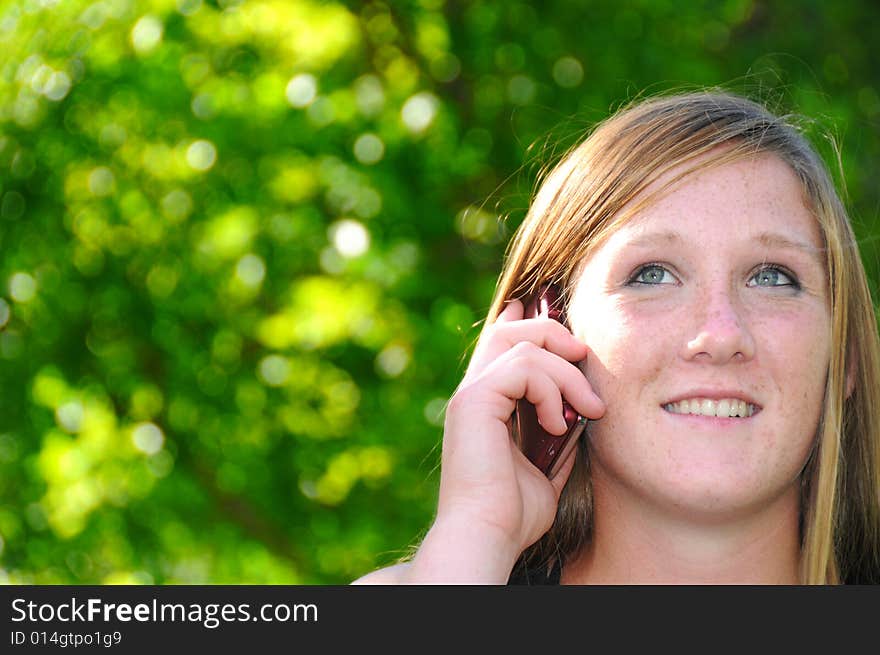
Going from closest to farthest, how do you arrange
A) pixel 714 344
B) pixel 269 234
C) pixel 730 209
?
pixel 714 344 → pixel 730 209 → pixel 269 234

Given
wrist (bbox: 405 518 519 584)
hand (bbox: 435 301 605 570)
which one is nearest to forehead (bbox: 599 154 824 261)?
hand (bbox: 435 301 605 570)

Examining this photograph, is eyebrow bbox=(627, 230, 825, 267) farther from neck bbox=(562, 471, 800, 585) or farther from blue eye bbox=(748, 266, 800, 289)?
neck bbox=(562, 471, 800, 585)

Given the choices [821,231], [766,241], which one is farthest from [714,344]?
[821,231]

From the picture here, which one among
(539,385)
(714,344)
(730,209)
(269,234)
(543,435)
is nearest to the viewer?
(714,344)

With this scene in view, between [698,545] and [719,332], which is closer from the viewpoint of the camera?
[719,332]

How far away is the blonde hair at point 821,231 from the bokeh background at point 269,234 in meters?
1.97

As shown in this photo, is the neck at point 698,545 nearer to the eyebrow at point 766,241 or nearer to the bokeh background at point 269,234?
the eyebrow at point 766,241

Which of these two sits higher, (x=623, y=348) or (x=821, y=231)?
(x=821, y=231)

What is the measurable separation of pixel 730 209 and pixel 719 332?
0.25 metres

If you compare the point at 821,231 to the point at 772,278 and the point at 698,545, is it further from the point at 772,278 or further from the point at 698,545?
the point at 698,545

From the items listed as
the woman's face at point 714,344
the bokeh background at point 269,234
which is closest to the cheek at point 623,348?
the woman's face at point 714,344

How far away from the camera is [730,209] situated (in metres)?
2.12
